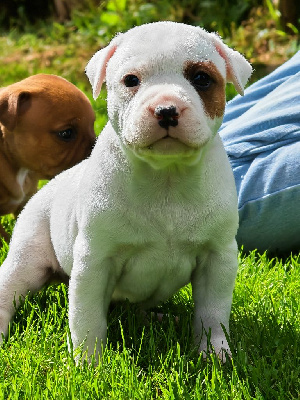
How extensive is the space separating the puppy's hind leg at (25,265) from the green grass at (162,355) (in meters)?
0.06

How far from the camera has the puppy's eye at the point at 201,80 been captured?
82.4 inches

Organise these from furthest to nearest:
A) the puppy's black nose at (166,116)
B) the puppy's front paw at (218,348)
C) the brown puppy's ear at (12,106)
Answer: the brown puppy's ear at (12,106) → the puppy's front paw at (218,348) → the puppy's black nose at (166,116)

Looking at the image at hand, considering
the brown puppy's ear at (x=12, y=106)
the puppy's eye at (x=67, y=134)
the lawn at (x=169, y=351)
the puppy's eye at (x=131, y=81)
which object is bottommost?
the lawn at (x=169, y=351)

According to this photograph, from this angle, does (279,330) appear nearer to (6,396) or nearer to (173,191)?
(173,191)

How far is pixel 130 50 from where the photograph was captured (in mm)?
2125

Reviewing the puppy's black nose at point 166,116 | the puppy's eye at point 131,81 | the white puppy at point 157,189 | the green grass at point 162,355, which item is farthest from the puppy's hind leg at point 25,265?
the puppy's black nose at point 166,116

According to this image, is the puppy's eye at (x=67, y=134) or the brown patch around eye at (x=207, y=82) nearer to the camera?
the brown patch around eye at (x=207, y=82)

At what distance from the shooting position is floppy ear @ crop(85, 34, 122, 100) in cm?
225

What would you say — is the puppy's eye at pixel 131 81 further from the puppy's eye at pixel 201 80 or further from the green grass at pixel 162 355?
the green grass at pixel 162 355

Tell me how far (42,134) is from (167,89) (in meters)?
1.95

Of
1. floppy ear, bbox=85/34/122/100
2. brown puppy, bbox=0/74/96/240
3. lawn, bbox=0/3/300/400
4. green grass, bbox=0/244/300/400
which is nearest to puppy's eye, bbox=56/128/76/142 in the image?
brown puppy, bbox=0/74/96/240

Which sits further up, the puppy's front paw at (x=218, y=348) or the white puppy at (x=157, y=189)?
the white puppy at (x=157, y=189)

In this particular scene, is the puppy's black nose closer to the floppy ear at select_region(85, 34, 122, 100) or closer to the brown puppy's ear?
the floppy ear at select_region(85, 34, 122, 100)

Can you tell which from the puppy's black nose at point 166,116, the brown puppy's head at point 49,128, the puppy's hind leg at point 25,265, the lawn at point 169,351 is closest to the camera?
the puppy's black nose at point 166,116
